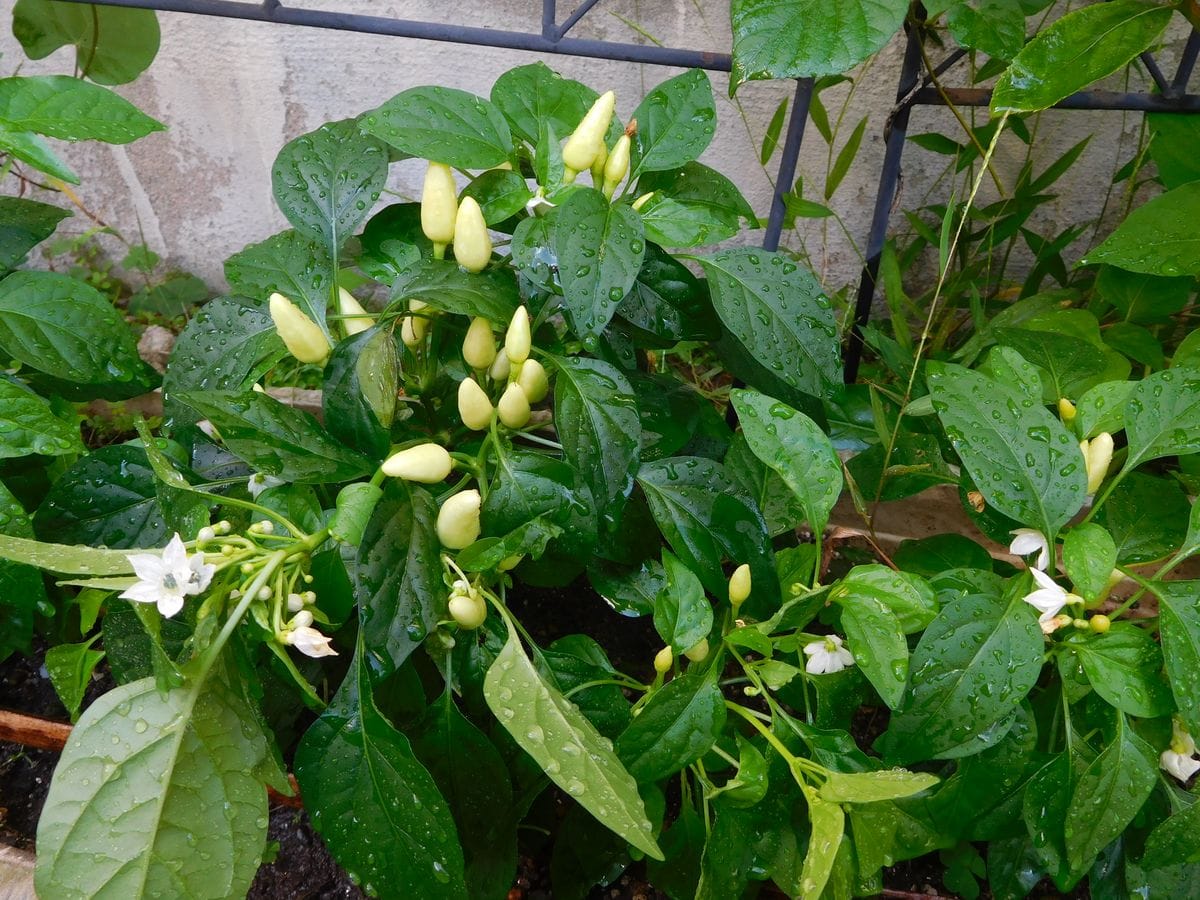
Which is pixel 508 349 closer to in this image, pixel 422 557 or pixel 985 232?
pixel 422 557

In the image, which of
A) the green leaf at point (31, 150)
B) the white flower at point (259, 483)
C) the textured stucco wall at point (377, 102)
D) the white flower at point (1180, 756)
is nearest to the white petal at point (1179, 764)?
the white flower at point (1180, 756)

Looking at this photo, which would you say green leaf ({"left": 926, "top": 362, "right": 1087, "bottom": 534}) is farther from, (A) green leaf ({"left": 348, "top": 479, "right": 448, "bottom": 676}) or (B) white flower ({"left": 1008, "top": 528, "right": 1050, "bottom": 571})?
(A) green leaf ({"left": 348, "top": 479, "right": 448, "bottom": 676})

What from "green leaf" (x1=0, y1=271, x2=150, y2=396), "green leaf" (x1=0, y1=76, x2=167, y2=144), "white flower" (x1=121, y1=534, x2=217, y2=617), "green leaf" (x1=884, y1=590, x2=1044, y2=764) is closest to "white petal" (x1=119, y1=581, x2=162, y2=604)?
"white flower" (x1=121, y1=534, x2=217, y2=617)

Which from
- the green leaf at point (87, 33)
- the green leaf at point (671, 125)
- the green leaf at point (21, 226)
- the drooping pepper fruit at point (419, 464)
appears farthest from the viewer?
the green leaf at point (87, 33)

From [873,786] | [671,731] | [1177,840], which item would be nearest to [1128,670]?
[1177,840]

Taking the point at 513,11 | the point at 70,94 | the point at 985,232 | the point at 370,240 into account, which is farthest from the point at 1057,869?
the point at 513,11

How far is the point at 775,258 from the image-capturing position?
0.73 metres

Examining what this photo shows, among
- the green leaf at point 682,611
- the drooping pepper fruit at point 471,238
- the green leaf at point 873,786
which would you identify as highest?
the drooping pepper fruit at point 471,238

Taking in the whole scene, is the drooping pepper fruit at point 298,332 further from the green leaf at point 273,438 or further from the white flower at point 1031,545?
the white flower at point 1031,545

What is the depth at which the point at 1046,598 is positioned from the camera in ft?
2.11

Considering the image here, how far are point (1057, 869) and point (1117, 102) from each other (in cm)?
78

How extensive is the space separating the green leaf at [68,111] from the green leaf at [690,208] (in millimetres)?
461

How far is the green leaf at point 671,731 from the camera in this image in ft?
2.12

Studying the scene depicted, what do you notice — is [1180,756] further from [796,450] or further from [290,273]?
[290,273]
